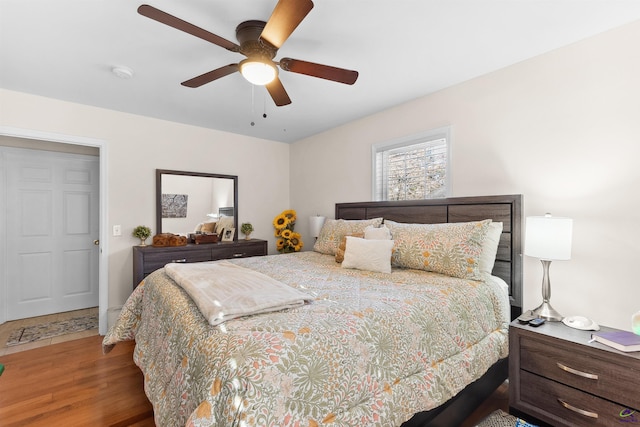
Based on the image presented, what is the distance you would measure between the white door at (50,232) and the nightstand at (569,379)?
4.94m

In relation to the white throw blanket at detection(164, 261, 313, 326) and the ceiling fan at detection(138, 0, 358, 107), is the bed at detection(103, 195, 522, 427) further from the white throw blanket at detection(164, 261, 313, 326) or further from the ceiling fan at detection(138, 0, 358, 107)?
the ceiling fan at detection(138, 0, 358, 107)

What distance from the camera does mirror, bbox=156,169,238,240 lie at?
3631 millimetres

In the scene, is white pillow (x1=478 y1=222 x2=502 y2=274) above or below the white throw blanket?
above

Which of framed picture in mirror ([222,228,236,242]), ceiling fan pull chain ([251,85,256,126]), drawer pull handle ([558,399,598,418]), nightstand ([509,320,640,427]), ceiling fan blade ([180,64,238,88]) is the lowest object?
drawer pull handle ([558,399,598,418])

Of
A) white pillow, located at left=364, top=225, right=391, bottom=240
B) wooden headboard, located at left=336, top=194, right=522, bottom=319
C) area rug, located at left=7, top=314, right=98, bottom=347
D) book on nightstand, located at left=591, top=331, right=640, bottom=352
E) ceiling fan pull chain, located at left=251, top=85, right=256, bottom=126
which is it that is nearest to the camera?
book on nightstand, located at left=591, top=331, right=640, bottom=352

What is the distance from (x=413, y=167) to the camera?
3064 mm

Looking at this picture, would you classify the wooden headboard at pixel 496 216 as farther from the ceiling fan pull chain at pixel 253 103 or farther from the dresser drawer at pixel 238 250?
the dresser drawer at pixel 238 250

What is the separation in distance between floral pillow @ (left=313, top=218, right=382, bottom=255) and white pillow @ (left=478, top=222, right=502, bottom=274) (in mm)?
980

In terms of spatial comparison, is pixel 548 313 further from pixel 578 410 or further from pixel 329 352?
pixel 329 352

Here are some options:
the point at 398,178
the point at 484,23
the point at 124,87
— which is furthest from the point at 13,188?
the point at 484,23

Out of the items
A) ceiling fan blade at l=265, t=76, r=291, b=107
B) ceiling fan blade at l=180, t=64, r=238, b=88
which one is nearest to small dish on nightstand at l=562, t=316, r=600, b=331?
ceiling fan blade at l=265, t=76, r=291, b=107

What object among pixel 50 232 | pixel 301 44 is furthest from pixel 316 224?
pixel 50 232

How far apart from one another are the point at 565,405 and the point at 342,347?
4.57 feet

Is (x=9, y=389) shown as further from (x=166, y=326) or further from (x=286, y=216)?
(x=286, y=216)
